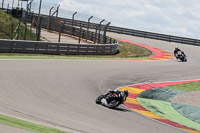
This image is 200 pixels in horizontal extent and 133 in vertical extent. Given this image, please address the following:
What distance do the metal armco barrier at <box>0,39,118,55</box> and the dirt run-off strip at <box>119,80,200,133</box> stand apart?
824 cm

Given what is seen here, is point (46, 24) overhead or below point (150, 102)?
overhead

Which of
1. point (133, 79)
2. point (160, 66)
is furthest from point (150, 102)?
point (160, 66)

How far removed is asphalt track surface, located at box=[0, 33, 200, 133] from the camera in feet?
28.3

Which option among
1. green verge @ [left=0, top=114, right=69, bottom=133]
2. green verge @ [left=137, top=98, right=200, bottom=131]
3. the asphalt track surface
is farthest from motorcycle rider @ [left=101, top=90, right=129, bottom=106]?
green verge @ [left=0, top=114, right=69, bottom=133]

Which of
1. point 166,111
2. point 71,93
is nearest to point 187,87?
point 166,111

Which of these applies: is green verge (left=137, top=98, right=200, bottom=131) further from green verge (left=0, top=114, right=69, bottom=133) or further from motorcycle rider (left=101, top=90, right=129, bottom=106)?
green verge (left=0, top=114, right=69, bottom=133)

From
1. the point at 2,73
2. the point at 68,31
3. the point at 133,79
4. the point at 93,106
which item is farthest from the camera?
the point at 68,31

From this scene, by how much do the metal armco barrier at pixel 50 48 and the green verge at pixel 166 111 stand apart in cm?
1011

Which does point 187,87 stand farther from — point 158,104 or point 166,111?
point 166,111

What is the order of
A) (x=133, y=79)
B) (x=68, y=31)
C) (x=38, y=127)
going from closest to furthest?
(x=38, y=127), (x=133, y=79), (x=68, y=31)

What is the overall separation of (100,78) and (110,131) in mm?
8520

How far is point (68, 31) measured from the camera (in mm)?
37531

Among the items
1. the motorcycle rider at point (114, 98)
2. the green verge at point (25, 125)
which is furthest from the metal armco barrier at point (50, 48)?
the green verge at point (25, 125)

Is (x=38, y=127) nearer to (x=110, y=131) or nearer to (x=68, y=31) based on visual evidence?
(x=110, y=131)
